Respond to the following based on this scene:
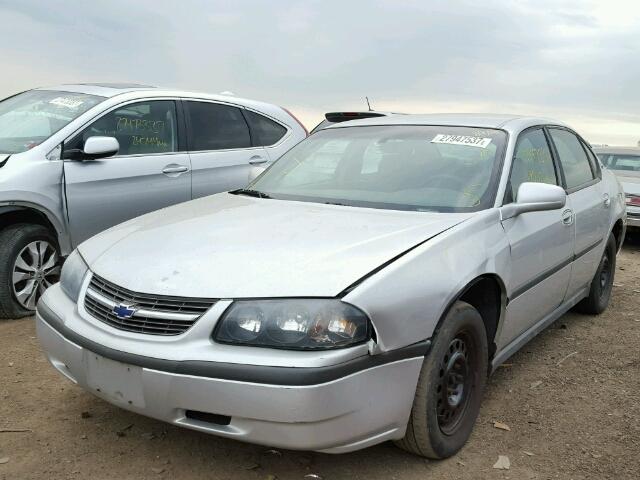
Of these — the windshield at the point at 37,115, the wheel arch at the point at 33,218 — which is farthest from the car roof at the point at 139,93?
the wheel arch at the point at 33,218

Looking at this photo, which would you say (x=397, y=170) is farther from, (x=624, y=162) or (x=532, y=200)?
(x=624, y=162)

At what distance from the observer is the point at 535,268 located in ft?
11.7

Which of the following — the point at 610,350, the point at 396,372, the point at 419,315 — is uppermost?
the point at 419,315

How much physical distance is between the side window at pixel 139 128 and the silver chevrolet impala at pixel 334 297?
1.81m

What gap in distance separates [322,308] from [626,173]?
29.6 feet

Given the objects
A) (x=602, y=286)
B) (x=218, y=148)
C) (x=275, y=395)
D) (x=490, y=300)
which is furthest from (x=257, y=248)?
(x=602, y=286)

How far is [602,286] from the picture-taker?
5.33 meters

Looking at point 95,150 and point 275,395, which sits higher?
point 95,150

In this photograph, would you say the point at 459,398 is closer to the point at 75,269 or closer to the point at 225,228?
the point at 225,228

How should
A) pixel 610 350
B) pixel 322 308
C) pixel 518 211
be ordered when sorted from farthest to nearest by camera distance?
pixel 610 350 → pixel 518 211 → pixel 322 308

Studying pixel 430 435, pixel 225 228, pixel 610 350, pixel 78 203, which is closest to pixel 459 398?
pixel 430 435

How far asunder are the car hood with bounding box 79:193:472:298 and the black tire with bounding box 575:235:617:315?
2.50m

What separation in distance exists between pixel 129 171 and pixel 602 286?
394 cm

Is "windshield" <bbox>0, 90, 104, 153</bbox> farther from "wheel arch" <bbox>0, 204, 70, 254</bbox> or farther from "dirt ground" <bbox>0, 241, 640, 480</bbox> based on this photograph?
"dirt ground" <bbox>0, 241, 640, 480</bbox>
